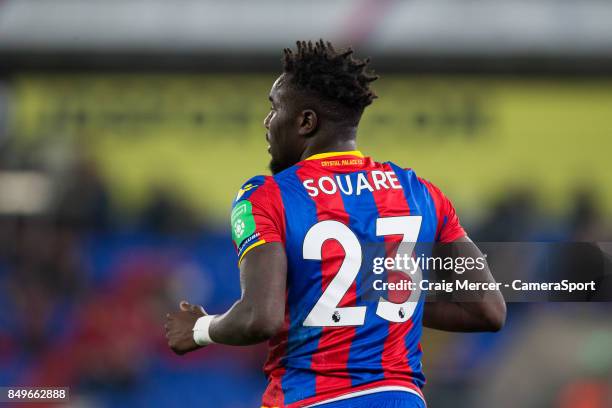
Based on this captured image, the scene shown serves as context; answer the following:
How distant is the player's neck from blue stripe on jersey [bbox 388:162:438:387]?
0.53 feet

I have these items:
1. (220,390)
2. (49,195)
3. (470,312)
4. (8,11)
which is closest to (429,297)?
(470,312)

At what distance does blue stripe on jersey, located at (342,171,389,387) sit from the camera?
2.96 m

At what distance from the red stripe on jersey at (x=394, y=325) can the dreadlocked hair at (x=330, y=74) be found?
36 centimetres

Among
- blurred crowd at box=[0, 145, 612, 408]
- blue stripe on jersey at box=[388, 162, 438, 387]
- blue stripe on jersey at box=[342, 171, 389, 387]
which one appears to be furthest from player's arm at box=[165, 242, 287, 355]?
blurred crowd at box=[0, 145, 612, 408]

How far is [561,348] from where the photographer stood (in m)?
8.27

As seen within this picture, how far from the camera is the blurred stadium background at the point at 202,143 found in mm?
9883

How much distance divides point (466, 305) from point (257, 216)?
2.74 feet

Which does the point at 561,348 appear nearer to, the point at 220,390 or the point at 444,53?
the point at 220,390

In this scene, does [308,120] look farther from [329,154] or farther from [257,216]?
[257,216]

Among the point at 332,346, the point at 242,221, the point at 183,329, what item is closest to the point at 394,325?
the point at 332,346

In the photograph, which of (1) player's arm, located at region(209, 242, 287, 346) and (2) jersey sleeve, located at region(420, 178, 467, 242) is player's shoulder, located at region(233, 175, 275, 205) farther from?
(2) jersey sleeve, located at region(420, 178, 467, 242)

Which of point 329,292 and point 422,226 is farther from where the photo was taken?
point 422,226

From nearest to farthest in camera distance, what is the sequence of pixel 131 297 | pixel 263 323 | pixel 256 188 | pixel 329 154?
1. pixel 263 323
2. pixel 256 188
3. pixel 329 154
4. pixel 131 297

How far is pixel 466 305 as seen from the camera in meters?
3.36
